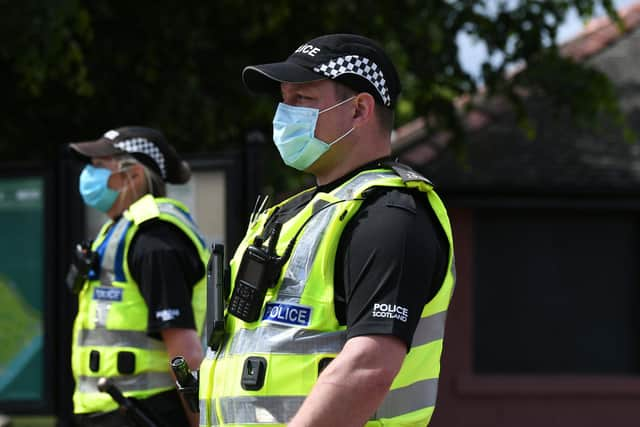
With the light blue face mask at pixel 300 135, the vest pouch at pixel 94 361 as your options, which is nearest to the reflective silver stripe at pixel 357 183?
the light blue face mask at pixel 300 135

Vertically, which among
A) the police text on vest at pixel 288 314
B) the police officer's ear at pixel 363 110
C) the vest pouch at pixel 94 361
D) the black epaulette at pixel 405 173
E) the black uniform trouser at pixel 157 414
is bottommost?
the black uniform trouser at pixel 157 414

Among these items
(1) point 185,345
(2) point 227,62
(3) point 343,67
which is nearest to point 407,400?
(3) point 343,67

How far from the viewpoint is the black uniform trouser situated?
3971mm

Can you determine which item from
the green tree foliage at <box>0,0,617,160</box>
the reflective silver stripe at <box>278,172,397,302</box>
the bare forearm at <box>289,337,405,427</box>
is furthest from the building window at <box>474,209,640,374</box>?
the bare forearm at <box>289,337,405,427</box>

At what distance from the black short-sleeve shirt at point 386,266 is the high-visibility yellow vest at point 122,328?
1.66 metres

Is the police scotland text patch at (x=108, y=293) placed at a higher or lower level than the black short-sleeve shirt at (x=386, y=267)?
lower

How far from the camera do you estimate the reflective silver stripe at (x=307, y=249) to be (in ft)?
8.20

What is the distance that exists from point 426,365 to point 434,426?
372 inches

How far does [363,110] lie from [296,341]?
1.94 feet

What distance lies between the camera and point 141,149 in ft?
14.5

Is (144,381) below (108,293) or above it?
below

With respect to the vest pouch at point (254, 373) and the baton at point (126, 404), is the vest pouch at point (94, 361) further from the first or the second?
the vest pouch at point (254, 373)

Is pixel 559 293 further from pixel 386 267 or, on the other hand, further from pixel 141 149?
pixel 386 267

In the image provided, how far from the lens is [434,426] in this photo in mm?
11781
